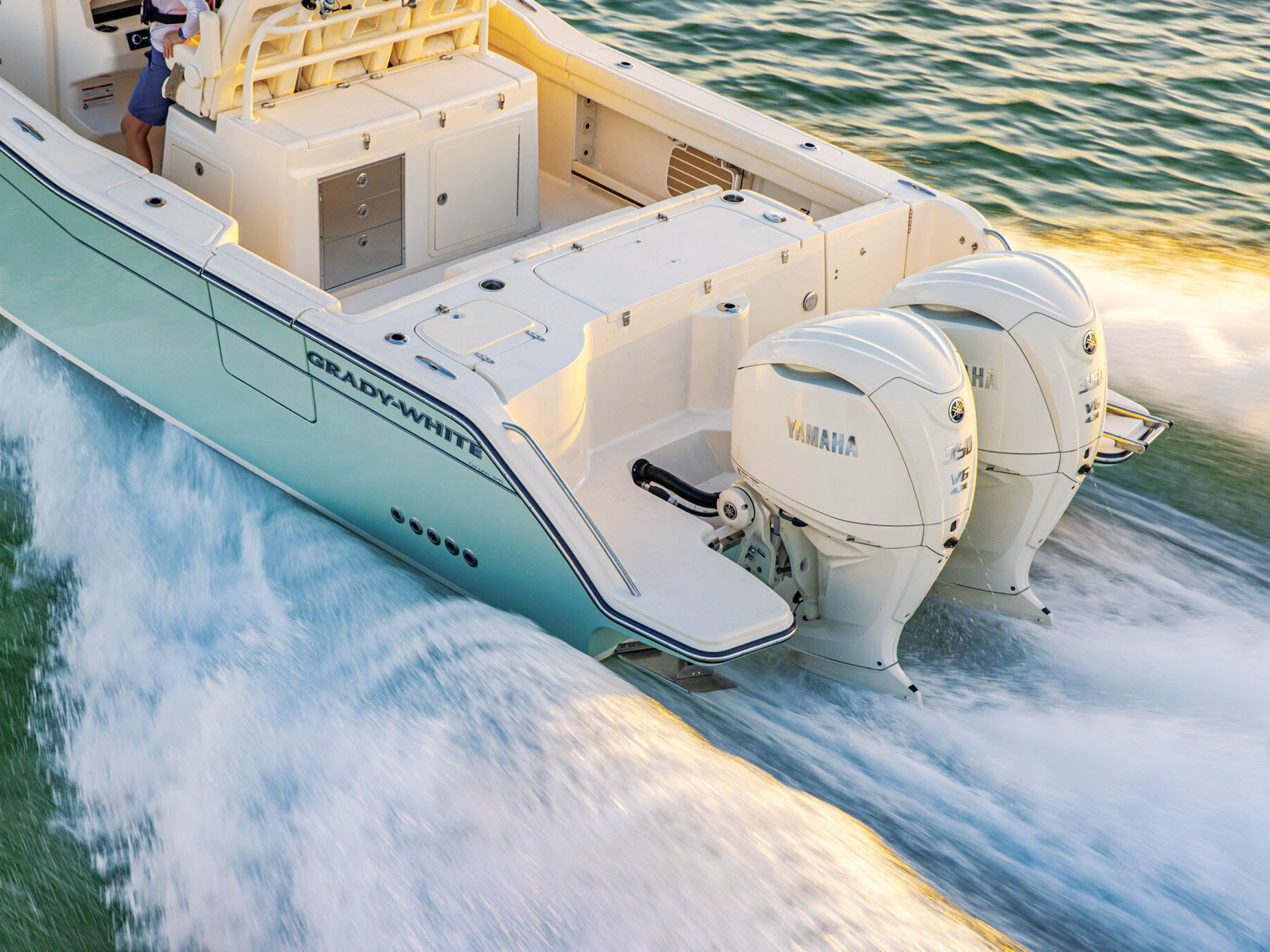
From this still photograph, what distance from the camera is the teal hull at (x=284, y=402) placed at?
398cm

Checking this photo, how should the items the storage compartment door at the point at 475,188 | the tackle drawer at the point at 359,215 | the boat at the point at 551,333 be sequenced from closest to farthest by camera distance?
the boat at the point at 551,333
the tackle drawer at the point at 359,215
the storage compartment door at the point at 475,188

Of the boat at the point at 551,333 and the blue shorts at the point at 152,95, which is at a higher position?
the blue shorts at the point at 152,95

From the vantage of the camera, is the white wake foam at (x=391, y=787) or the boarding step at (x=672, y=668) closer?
the white wake foam at (x=391, y=787)

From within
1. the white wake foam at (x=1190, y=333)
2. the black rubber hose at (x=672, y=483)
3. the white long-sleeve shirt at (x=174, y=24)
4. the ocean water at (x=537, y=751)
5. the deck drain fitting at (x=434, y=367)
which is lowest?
the ocean water at (x=537, y=751)

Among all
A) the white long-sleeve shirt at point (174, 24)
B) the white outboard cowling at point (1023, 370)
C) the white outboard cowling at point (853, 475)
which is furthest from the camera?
the white long-sleeve shirt at point (174, 24)

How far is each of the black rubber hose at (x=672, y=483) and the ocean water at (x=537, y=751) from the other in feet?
1.70

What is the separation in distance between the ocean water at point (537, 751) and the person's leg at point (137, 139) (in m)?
0.82

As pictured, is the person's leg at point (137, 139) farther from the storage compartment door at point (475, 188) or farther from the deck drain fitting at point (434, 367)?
the deck drain fitting at point (434, 367)

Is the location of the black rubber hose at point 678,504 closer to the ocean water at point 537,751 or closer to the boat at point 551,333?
the boat at point 551,333

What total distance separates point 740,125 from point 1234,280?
3.24 metres

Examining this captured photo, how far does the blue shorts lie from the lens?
4.87 metres

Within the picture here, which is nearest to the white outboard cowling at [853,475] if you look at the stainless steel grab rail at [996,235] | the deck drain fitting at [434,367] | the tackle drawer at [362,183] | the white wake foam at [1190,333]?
the deck drain fitting at [434,367]

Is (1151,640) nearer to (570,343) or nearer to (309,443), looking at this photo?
(570,343)

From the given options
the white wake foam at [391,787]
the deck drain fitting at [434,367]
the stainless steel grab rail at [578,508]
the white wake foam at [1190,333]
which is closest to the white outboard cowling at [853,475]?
the stainless steel grab rail at [578,508]
